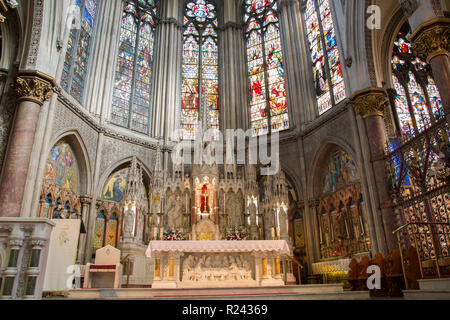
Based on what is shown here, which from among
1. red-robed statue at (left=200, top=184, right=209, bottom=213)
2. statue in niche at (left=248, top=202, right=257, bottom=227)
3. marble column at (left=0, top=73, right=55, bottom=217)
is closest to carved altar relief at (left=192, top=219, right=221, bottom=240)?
red-robed statue at (left=200, top=184, right=209, bottom=213)

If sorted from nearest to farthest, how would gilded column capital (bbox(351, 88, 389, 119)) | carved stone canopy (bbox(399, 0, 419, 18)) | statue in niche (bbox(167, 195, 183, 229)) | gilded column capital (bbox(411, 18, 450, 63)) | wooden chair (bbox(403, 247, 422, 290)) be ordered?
wooden chair (bbox(403, 247, 422, 290))
gilded column capital (bbox(411, 18, 450, 63))
carved stone canopy (bbox(399, 0, 419, 18))
gilded column capital (bbox(351, 88, 389, 119))
statue in niche (bbox(167, 195, 183, 229))

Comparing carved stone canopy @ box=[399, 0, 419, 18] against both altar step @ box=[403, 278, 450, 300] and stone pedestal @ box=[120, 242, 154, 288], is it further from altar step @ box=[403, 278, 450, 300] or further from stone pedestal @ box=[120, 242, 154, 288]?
stone pedestal @ box=[120, 242, 154, 288]

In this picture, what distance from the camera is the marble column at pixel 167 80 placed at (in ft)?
54.5

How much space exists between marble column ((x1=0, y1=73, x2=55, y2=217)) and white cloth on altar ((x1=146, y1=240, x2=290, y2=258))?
3.83 metres

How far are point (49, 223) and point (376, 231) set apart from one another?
924 centimetres

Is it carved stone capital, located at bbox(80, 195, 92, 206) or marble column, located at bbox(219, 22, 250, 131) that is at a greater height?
marble column, located at bbox(219, 22, 250, 131)

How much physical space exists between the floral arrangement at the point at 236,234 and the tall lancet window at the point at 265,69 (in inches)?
265

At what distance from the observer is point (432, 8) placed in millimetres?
8266

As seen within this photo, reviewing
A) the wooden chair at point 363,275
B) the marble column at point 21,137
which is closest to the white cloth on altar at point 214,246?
the wooden chair at point 363,275

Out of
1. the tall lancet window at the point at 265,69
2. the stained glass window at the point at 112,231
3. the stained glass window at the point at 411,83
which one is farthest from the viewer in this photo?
the tall lancet window at the point at 265,69

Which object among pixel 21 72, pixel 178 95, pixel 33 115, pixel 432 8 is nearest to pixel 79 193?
pixel 33 115

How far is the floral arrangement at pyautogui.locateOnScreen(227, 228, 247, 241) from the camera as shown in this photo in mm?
10659

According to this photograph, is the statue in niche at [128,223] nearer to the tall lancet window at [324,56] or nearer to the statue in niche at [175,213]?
the statue in niche at [175,213]
